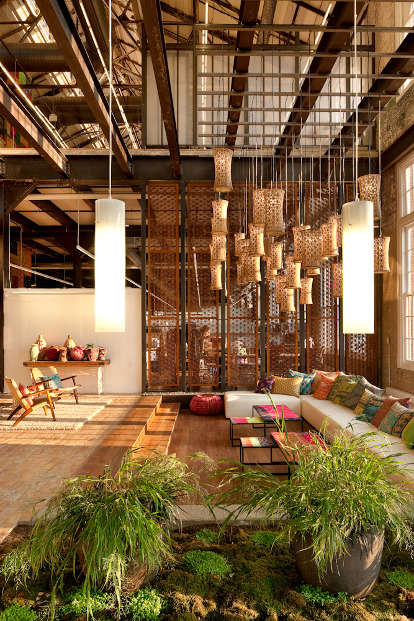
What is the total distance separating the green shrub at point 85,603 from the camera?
2.35 m

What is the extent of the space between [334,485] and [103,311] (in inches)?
60.5

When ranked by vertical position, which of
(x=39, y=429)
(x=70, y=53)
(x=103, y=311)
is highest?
(x=70, y=53)

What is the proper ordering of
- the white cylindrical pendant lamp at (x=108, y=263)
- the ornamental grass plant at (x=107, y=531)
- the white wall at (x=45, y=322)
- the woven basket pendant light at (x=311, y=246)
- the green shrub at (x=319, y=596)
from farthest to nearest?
the white wall at (x=45, y=322) < the woven basket pendant light at (x=311, y=246) < the green shrub at (x=319, y=596) < the ornamental grass plant at (x=107, y=531) < the white cylindrical pendant lamp at (x=108, y=263)

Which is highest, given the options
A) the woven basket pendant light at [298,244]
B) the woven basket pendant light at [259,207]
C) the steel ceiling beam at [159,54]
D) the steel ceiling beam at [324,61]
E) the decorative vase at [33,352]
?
the steel ceiling beam at [324,61]

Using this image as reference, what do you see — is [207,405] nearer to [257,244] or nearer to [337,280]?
[337,280]

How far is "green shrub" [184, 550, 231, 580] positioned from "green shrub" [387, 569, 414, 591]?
955mm

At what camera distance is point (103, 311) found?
200 cm

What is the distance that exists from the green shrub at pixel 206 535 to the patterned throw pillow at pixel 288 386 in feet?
17.7

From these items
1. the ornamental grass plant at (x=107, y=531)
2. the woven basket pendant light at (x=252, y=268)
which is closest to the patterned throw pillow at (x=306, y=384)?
the woven basket pendant light at (x=252, y=268)

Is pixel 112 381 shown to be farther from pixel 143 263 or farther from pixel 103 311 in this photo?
pixel 103 311

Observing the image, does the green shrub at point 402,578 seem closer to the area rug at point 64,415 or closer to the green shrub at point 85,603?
the green shrub at point 85,603

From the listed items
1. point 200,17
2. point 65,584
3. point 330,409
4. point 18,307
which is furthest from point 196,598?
point 200,17

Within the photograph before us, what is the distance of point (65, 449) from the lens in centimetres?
583

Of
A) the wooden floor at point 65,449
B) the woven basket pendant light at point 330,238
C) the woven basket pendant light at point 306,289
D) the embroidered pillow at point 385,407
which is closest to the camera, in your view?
the wooden floor at point 65,449
